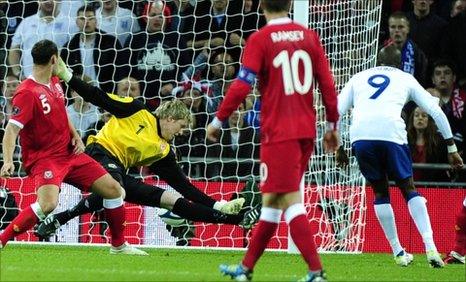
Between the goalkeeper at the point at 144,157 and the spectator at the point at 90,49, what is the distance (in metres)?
2.42

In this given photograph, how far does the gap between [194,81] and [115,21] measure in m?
1.31

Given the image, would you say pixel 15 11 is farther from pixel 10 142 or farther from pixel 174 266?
pixel 174 266

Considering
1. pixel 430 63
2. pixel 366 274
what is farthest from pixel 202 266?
pixel 430 63

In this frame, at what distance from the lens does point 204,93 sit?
546 inches

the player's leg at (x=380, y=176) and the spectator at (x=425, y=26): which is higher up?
the spectator at (x=425, y=26)

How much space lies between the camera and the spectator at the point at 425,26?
15.0 m

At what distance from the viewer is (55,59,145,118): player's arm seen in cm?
1052

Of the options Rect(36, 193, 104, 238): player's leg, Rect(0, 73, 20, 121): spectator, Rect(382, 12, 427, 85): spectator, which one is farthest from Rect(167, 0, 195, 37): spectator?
Rect(36, 193, 104, 238): player's leg

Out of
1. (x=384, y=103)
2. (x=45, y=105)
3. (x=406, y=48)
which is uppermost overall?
(x=406, y=48)

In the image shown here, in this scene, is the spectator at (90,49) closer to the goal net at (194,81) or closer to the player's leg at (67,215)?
the goal net at (194,81)

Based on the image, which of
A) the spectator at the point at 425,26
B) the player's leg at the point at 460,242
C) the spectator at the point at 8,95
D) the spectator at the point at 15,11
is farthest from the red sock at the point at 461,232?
the spectator at the point at 15,11

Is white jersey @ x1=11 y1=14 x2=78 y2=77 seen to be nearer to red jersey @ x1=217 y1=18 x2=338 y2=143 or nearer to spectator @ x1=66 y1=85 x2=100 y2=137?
spectator @ x1=66 y1=85 x2=100 y2=137

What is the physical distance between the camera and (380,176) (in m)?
10.5

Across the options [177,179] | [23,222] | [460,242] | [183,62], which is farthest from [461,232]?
[183,62]
